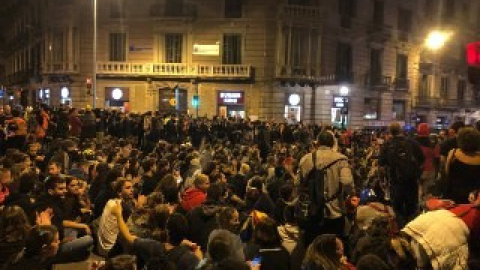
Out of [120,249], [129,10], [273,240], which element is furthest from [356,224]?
[129,10]

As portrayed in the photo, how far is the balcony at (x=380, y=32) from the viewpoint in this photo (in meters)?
41.0

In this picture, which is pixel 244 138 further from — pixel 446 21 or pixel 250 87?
pixel 446 21

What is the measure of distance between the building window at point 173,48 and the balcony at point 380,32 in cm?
1430

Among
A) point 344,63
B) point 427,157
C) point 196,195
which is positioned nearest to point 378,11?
point 344,63

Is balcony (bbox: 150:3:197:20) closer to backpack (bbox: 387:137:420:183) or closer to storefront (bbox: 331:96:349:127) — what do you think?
storefront (bbox: 331:96:349:127)

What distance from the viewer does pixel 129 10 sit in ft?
124

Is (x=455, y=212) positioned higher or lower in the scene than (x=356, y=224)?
higher

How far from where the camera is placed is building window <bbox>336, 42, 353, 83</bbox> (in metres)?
38.5

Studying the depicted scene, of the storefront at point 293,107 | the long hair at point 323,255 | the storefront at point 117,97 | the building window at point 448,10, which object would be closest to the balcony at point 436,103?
the building window at point 448,10

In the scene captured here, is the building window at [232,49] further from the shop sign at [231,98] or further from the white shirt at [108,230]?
the white shirt at [108,230]

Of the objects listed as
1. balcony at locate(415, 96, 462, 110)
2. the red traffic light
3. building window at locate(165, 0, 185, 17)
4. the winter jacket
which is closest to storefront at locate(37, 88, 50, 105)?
building window at locate(165, 0, 185, 17)

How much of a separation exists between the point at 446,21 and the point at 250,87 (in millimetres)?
25186

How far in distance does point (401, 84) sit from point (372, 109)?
4.56m

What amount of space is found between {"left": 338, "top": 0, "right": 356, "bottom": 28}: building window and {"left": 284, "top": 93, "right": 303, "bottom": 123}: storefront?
21.7 feet
